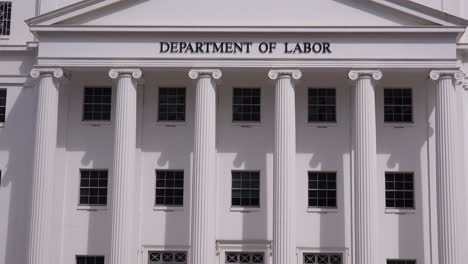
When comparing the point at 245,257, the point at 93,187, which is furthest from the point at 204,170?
the point at 93,187

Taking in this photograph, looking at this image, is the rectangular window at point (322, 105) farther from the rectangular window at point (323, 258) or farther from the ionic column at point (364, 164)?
the rectangular window at point (323, 258)

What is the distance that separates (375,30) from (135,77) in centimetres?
1024

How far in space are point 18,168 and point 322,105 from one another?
552 inches

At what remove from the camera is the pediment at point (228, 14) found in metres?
30.1

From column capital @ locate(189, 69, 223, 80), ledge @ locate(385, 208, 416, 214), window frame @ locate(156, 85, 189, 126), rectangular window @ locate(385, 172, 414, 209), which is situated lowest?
ledge @ locate(385, 208, 416, 214)

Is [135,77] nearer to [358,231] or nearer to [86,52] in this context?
[86,52]

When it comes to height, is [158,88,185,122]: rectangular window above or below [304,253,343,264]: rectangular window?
above

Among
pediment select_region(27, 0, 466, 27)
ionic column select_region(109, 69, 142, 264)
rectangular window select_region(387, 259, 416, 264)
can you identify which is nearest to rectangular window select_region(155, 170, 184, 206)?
ionic column select_region(109, 69, 142, 264)

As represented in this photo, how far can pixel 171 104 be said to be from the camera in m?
32.3

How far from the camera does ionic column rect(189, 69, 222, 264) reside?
28578 millimetres

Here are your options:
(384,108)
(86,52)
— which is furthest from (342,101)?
(86,52)

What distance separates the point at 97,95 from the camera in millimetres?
32469

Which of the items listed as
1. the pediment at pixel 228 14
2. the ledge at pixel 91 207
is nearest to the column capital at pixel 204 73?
the pediment at pixel 228 14

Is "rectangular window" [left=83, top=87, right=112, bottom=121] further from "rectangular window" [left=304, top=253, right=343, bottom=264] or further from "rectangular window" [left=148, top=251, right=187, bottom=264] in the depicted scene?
"rectangular window" [left=304, top=253, right=343, bottom=264]
